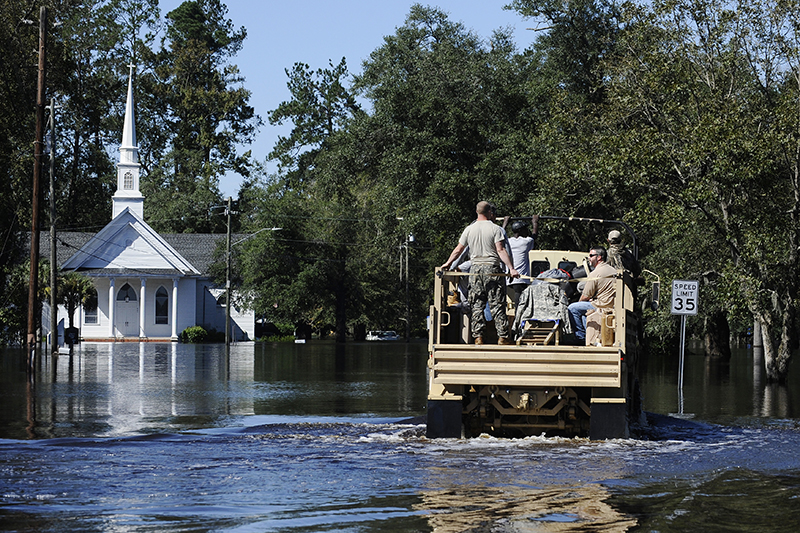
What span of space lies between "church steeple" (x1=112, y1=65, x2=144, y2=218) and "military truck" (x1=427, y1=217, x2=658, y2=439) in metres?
56.6

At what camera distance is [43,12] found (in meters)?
31.7

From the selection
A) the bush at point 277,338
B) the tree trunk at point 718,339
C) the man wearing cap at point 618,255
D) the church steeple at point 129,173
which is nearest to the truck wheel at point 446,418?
the man wearing cap at point 618,255

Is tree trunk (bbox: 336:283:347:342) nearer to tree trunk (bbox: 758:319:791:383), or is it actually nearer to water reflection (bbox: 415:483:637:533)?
tree trunk (bbox: 758:319:791:383)

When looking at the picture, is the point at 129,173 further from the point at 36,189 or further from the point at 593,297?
the point at 593,297

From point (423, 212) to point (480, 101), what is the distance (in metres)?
4.89

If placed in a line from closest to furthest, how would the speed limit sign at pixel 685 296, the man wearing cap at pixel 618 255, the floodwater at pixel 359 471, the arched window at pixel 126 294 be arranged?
1. the floodwater at pixel 359 471
2. the man wearing cap at pixel 618 255
3. the speed limit sign at pixel 685 296
4. the arched window at pixel 126 294

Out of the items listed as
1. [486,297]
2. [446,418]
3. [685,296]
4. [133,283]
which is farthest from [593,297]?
[133,283]

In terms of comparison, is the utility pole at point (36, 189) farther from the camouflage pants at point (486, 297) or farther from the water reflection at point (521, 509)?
the water reflection at point (521, 509)

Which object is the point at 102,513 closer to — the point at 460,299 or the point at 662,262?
the point at 460,299

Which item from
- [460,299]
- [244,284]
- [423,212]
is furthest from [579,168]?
[244,284]

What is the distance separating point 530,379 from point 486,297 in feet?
4.17

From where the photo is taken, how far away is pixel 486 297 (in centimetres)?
1216

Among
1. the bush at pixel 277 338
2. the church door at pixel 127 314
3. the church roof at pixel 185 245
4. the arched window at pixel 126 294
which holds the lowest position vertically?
the bush at pixel 277 338

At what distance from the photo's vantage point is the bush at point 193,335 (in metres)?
60.9
